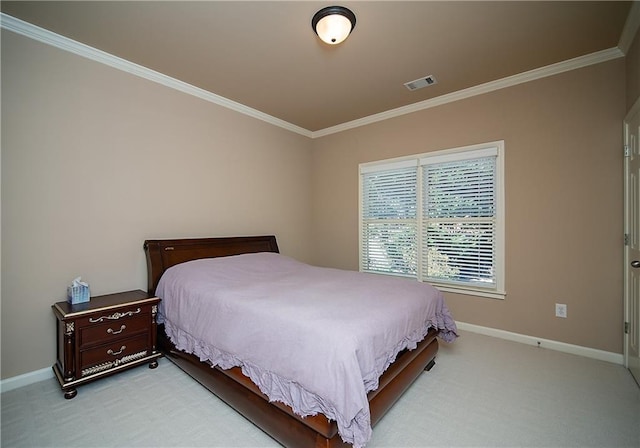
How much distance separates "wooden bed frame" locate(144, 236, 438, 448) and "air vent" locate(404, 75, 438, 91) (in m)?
2.56

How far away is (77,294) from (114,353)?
0.56 metres

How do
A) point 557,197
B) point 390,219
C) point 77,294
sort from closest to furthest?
point 77,294
point 557,197
point 390,219

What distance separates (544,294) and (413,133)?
234cm

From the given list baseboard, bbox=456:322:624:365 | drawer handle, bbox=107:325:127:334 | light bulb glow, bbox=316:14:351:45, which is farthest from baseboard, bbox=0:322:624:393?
light bulb glow, bbox=316:14:351:45

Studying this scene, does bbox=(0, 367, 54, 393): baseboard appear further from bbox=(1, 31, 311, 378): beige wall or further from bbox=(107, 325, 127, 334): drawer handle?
bbox=(107, 325, 127, 334): drawer handle

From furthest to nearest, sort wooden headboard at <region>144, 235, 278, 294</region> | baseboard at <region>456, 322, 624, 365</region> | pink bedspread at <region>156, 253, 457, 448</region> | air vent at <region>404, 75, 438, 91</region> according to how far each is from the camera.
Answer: air vent at <region>404, 75, 438, 91</region>, wooden headboard at <region>144, 235, 278, 294</region>, baseboard at <region>456, 322, 624, 365</region>, pink bedspread at <region>156, 253, 457, 448</region>

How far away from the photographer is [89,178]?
254 centimetres

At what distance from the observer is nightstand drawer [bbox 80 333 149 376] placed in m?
2.15

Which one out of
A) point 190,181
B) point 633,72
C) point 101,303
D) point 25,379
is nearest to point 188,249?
point 190,181

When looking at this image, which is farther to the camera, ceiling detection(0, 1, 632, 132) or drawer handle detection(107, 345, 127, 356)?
drawer handle detection(107, 345, 127, 356)

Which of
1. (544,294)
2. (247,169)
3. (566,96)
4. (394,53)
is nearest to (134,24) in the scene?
(247,169)

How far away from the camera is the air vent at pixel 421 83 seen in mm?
3074

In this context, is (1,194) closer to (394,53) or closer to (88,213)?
(88,213)

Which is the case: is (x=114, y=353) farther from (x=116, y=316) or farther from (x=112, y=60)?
(x=112, y=60)
